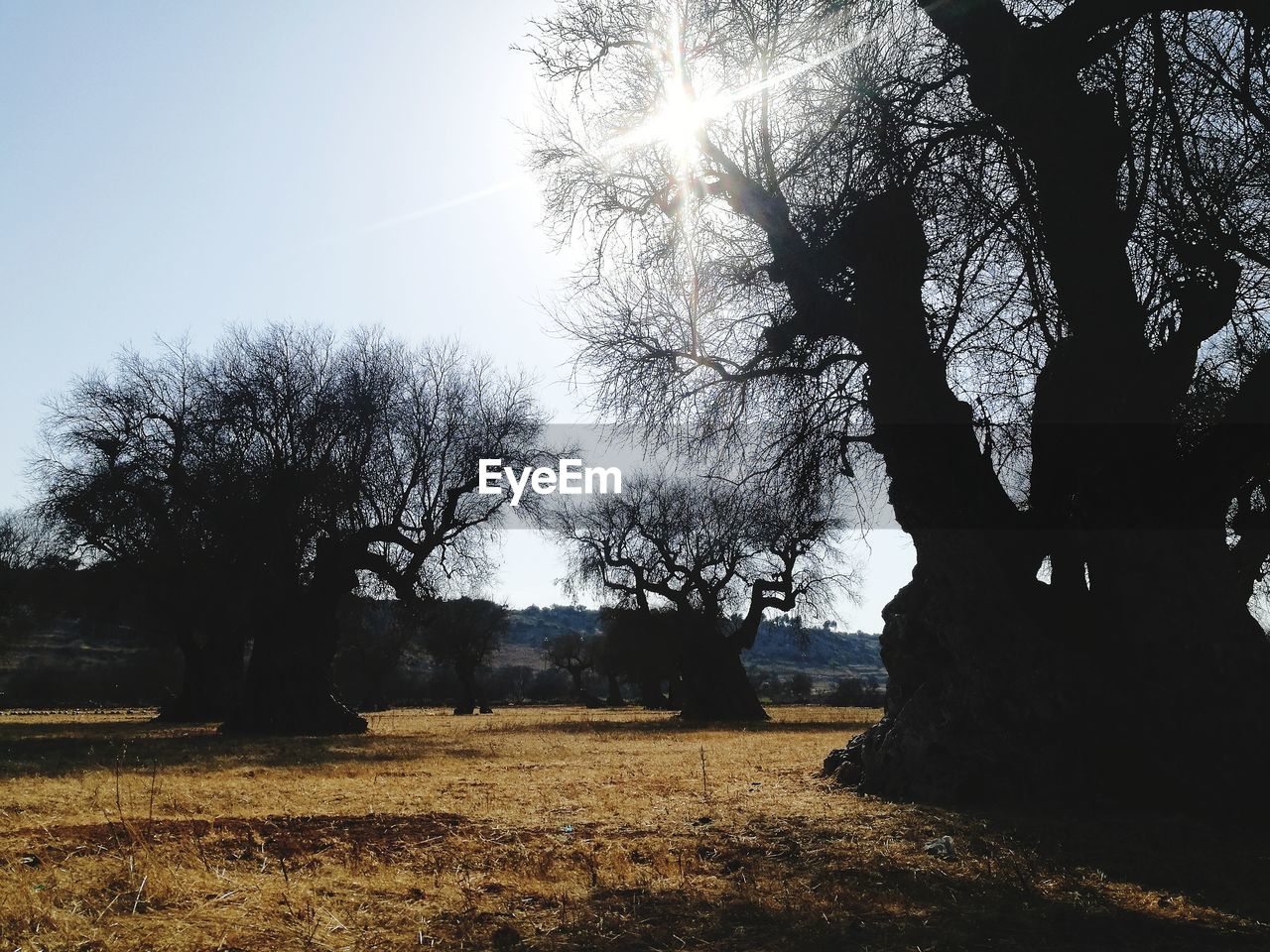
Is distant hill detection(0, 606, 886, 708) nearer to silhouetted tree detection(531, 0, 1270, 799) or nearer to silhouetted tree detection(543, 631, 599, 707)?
silhouetted tree detection(543, 631, 599, 707)

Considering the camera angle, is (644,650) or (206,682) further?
(644,650)

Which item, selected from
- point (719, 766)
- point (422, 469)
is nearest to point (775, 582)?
point (422, 469)

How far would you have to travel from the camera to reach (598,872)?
17.0ft

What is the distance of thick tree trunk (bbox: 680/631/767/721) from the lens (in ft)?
104

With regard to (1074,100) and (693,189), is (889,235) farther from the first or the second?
(693,189)

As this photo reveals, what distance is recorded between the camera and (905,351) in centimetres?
888

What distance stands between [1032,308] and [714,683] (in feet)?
82.6

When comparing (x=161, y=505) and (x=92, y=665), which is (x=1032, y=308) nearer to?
(x=161, y=505)

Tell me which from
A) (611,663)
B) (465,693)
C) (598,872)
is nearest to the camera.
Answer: (598,872)

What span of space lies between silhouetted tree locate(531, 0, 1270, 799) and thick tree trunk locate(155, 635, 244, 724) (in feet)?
91.2

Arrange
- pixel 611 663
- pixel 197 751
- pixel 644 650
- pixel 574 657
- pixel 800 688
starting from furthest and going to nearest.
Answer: pixel 800 688 < pixel 574 657 < pixel 611 663 < pixel 644 650 < pixel 197 751

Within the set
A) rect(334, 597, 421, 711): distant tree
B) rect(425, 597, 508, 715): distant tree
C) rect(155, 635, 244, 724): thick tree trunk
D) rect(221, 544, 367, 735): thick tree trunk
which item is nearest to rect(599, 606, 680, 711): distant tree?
rect(425, 597, 508, 715): distant tree

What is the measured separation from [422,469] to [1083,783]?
690 inches

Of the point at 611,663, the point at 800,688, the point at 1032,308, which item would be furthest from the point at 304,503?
the point at 800,688
